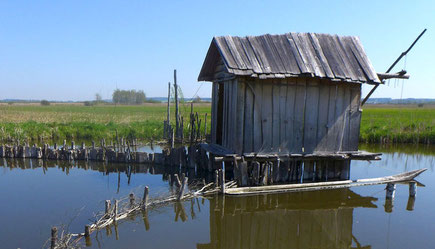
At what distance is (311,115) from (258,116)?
1.76m

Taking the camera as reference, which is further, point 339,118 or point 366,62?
point 366,62

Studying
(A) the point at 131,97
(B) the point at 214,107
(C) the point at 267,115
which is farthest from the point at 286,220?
(A) the point at 131,97

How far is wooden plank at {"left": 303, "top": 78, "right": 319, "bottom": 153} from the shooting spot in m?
9.98

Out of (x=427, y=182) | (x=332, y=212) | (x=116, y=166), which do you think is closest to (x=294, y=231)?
(x=332, y=212)

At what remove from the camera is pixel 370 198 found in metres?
9.81

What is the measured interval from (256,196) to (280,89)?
3320mm

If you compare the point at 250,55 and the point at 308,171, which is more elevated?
the point at 250,55

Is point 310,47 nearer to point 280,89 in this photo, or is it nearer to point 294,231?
point 280,89

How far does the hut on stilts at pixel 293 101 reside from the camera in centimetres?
948

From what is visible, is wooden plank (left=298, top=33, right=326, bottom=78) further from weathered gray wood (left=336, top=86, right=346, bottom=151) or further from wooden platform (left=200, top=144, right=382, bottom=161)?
wooden platform (left=200, top=144, right=382, bottom=161)

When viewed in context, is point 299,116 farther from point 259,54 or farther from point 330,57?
point 259,54

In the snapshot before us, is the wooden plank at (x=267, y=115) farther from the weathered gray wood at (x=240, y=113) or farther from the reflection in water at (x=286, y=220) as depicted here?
the reflection in water at (x=286, y=220)

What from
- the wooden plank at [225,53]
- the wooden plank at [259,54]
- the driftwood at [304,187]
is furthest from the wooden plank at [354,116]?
the wooden plank at [225,53]

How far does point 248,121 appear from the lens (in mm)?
9602
